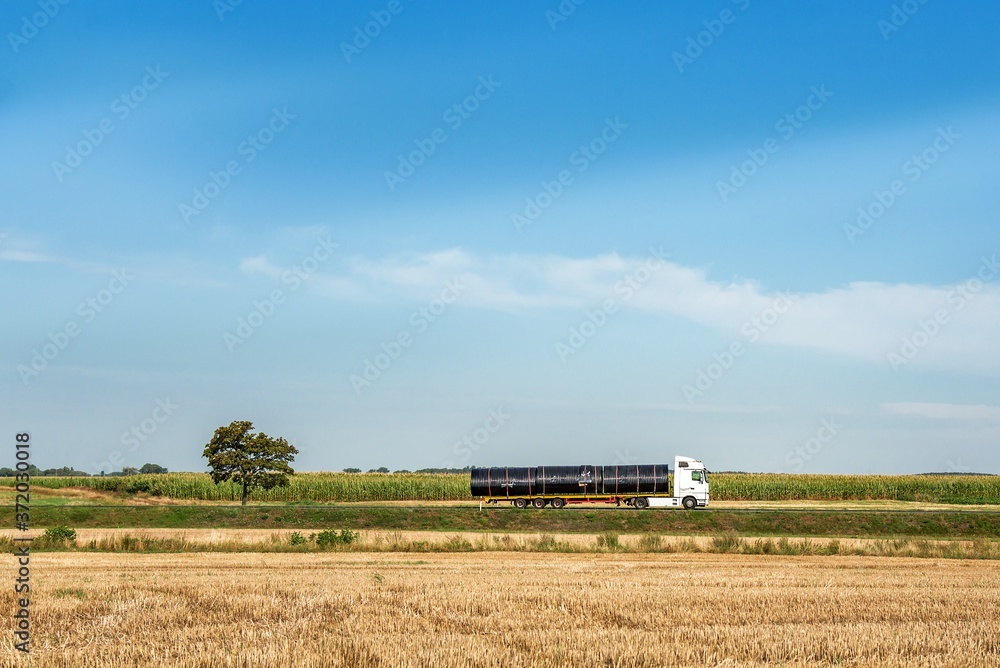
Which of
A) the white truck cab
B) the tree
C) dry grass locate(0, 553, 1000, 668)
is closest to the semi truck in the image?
the white truck cab

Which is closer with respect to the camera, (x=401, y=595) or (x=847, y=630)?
(x=847, y=630)

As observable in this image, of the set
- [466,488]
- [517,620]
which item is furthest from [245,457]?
[517,620]

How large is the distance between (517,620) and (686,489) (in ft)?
170

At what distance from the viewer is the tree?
7700cm

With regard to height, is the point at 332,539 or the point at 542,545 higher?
the point at 332,539

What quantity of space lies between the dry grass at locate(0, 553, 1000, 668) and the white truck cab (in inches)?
1560

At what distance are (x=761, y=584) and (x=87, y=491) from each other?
87.4m

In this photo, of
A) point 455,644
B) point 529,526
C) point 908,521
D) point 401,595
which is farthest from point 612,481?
point 455,644

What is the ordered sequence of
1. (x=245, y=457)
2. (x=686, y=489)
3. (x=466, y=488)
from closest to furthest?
(x=686, y=489) → (x=245, y=457) → (x=466, y=488)

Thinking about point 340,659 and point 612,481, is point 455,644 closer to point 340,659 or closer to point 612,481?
point 340,659

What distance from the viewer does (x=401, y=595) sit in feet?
61.1

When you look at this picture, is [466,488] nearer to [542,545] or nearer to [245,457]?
[245,457]

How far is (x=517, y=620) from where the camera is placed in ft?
51.7

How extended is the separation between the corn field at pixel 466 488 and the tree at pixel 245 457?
10917 mm
